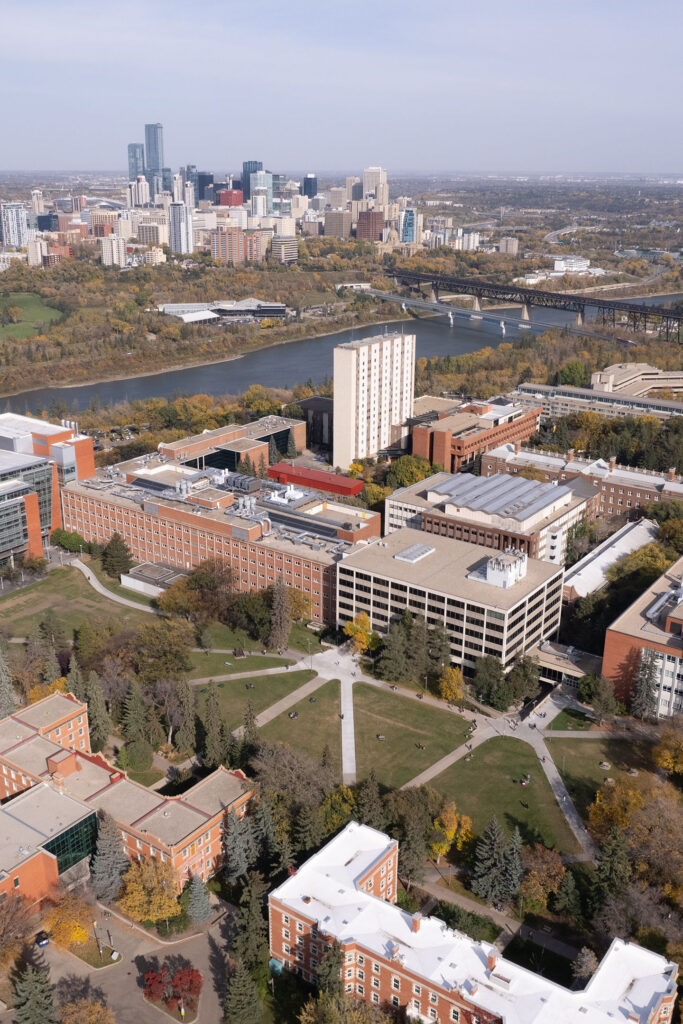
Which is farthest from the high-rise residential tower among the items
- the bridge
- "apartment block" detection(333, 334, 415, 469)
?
"apartment block" detection(333, 334, 415, 469)

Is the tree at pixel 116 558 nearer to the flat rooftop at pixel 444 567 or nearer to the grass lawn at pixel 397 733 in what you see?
the flat rooftop at pixel 444 567

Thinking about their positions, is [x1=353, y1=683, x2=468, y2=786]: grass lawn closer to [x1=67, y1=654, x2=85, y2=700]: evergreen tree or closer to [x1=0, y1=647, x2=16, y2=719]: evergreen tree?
[x1=67, y1=654, x2=85, y2=700]: evergreen tree

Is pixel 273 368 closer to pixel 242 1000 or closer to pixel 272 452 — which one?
pixel 272 452

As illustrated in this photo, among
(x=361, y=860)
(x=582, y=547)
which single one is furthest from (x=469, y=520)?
(x=361, y=860)

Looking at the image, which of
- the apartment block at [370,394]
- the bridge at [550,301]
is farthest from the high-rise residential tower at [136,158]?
the apartment block at [370,394]

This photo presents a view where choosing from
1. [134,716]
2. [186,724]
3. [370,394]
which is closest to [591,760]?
[186,724]
